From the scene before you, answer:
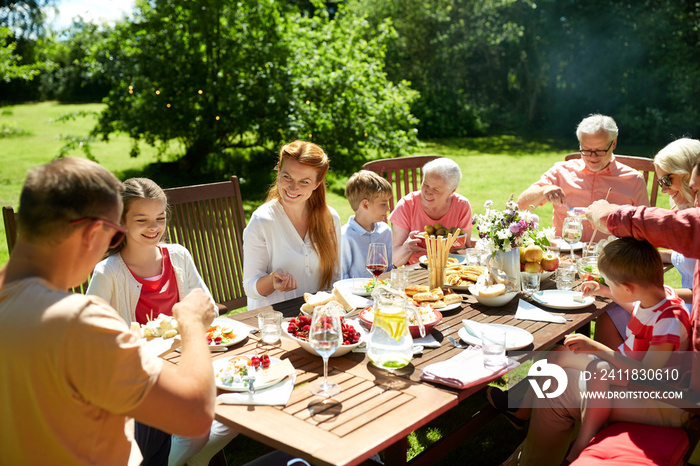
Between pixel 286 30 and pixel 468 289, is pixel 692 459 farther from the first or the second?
pixel 286 30

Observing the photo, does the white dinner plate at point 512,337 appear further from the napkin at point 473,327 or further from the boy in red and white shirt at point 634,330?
the boy in red and white shirt at point 634,330

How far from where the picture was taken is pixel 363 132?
1048 centimetres

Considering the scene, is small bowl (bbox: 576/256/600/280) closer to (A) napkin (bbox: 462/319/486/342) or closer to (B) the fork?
(A) napkin (bbox: 462/319/486/342)

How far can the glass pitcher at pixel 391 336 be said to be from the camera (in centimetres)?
223

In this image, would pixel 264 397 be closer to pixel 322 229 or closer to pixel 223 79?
pixel 322 229

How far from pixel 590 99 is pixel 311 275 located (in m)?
16.1

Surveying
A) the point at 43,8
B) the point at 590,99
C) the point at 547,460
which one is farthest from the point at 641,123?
the point at 43,8

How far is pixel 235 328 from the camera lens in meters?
2.65

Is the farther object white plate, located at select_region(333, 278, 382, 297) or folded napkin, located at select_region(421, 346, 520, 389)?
white plate, located at select_region(333, 278, 382, 297)

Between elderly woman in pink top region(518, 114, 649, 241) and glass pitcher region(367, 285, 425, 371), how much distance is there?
8.31ft

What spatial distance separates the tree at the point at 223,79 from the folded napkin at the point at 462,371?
7711 mm

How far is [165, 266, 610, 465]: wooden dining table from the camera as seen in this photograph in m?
1.77

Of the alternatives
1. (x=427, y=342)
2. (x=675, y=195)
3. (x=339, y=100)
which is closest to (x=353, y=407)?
(x=427, y=342)

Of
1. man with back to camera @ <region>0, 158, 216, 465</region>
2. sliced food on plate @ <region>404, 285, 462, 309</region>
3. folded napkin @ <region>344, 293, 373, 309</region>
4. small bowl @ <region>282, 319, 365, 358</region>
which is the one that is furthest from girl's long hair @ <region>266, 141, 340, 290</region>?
man with back to camera @ <region>0, 158, 216, 465</region>
